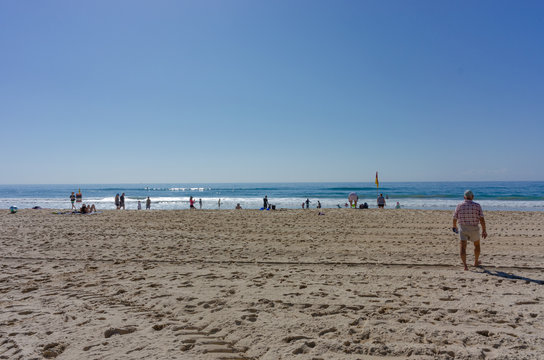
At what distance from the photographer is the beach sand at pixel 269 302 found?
3016 millimetres

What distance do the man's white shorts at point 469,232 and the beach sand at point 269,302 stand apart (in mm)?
624

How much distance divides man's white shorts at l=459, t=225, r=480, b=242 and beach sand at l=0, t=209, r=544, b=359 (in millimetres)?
624

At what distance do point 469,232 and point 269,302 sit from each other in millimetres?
4530

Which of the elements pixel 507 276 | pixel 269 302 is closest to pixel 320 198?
pixel 507 276

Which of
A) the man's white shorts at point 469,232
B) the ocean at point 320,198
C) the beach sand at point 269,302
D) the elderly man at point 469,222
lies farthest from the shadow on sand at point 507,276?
the ocean at point 320,198

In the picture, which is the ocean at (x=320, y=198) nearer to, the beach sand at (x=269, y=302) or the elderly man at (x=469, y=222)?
the beach sand at (x=269, y=302)

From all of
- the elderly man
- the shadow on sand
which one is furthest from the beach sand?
the elderly man

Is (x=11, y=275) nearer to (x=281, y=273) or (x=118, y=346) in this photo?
(x=118, y=346)

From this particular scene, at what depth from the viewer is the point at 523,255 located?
7.21 meters

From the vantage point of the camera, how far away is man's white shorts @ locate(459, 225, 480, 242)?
19.6 ft

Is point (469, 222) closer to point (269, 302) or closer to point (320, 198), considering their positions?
point (269, 302)

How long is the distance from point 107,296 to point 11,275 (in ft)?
8.69

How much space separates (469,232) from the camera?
6.01m

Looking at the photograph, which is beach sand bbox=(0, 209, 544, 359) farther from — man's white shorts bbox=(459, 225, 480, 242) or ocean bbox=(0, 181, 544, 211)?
ocean bbox=(0, 181, 544, 211)
